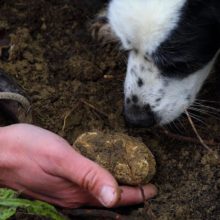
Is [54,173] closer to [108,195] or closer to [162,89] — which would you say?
[108,195]

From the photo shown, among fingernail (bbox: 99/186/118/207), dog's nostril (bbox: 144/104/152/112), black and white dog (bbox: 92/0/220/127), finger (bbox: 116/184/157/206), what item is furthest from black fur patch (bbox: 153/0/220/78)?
fingernail (bbox: 99/186/118/207)

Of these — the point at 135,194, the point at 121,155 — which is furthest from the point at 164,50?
the point at 135,194

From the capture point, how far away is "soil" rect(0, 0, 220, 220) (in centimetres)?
263

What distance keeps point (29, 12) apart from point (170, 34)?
1173mm

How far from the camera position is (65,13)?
3.56 metres

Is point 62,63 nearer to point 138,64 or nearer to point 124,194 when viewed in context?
point 138,64

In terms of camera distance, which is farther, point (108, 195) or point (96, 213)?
point (96, 213)

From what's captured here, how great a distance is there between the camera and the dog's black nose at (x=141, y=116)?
2.82 meters

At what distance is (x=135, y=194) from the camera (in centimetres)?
254

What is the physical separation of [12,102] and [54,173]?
1.70 ft

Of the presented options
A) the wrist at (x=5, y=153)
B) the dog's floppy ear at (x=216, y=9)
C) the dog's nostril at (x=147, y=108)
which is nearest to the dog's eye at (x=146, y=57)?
the dog's nostril at (x=147, y=108)

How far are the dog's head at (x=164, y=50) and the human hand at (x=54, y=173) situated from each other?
0.42 metres

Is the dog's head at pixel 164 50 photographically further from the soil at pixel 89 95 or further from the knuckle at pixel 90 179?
the knuckle at pixel 90 179

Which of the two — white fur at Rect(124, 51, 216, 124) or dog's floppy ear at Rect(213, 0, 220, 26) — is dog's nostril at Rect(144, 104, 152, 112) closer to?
white fur at Rect(124, 51, 216, 124)
